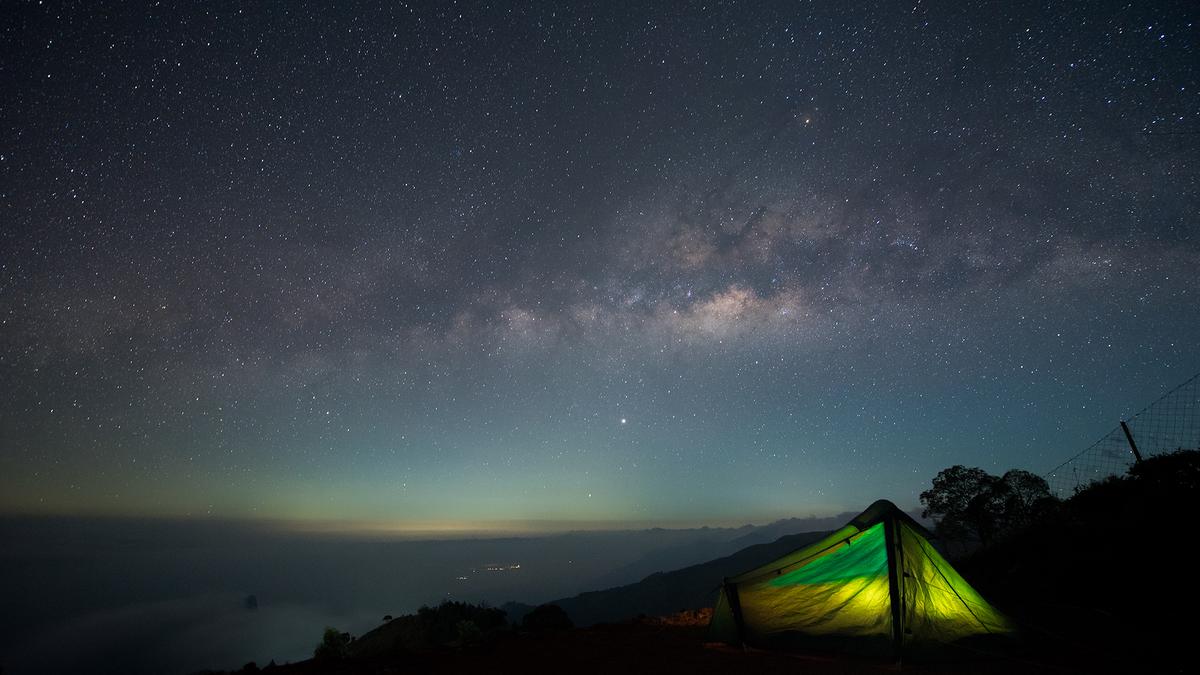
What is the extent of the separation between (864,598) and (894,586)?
669 mm

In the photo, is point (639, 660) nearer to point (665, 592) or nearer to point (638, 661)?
point (638, 661)

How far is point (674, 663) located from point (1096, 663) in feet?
20.2

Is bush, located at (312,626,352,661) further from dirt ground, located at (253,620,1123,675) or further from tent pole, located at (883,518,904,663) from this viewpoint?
tent pole, located at (883,518,904,663)

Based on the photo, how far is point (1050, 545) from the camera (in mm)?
13859

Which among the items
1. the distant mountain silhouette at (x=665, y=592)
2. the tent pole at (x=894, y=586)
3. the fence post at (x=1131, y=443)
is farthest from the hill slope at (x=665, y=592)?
the tent pole at (x=894, y=586)

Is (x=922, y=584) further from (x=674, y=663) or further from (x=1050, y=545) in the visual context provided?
(x=1050, y=545)

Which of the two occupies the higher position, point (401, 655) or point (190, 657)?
point (401, 655)

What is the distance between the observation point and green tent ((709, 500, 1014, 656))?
741cm

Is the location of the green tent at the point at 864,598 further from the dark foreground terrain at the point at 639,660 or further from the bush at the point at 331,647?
the bush at the point at 331,647

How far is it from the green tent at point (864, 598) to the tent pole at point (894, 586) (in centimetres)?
1

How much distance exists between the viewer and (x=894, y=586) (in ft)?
24.6

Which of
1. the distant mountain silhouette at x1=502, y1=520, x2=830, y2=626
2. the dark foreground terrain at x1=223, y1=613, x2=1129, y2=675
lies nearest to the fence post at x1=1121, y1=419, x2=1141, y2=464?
the dark foreground terrain at x1=223, y1=613, x2=1129, y2=675

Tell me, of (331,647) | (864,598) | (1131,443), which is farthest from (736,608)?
(1131,443)

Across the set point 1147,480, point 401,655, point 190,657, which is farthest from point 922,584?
point 190,657
